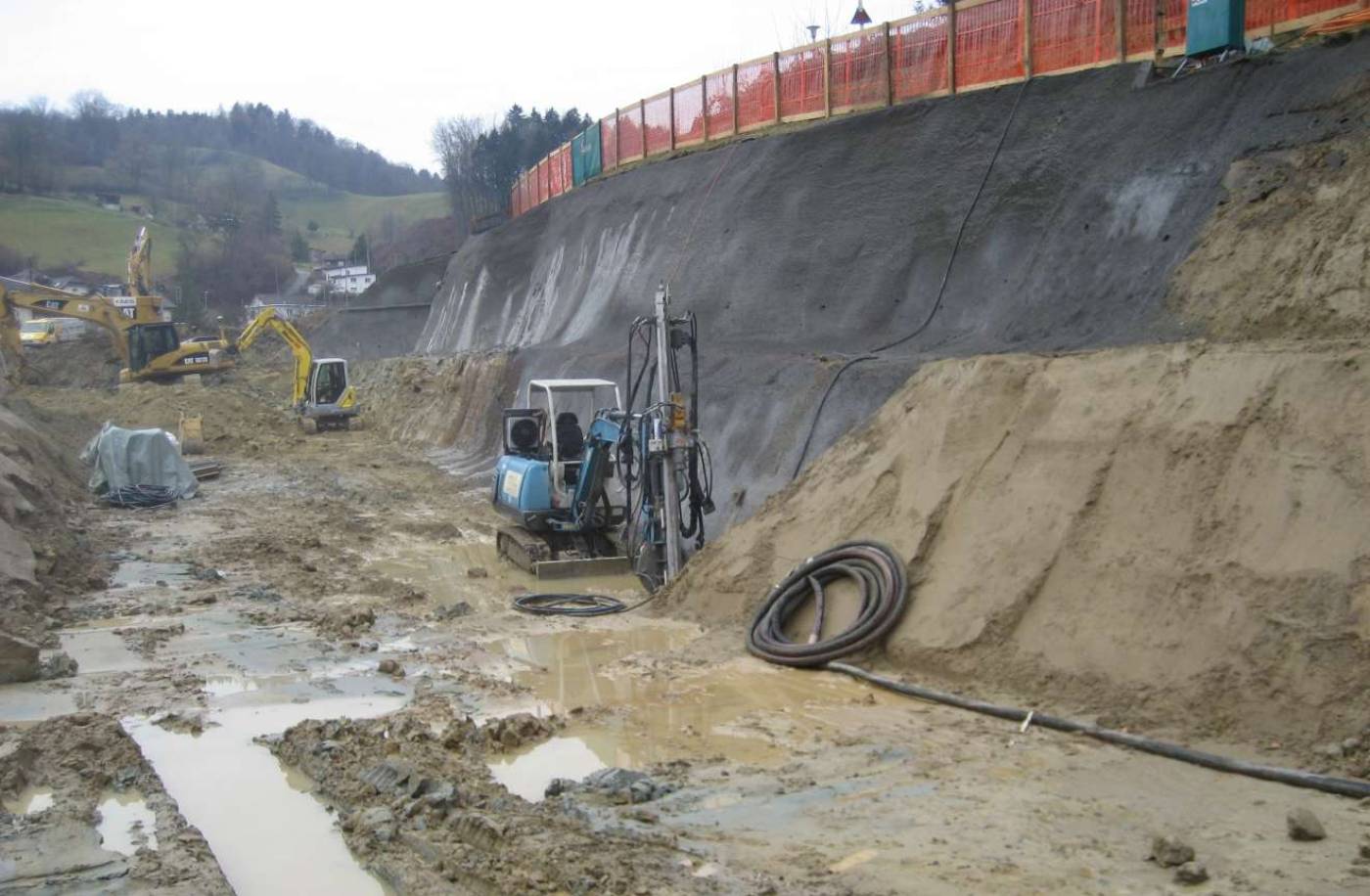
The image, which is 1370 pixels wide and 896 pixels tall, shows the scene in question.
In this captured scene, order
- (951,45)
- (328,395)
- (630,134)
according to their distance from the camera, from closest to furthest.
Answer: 1. (951,45)
2. (630,134)
3. (328,395)

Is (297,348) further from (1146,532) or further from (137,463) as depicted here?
(1146,532)

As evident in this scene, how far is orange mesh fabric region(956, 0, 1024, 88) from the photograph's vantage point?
19656 mm

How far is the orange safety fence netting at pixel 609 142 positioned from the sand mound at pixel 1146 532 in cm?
2316

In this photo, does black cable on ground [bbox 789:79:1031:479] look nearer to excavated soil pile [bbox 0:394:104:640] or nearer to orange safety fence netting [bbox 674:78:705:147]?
excavated soil pile [bbox 0:394:104:640]

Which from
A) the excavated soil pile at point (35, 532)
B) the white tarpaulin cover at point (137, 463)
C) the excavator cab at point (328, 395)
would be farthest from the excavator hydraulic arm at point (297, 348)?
the white tarpaulin cover at point (137, 463)

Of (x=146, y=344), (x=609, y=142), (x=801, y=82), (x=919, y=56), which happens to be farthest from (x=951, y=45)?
(x=146, y=344)

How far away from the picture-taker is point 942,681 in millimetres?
9570

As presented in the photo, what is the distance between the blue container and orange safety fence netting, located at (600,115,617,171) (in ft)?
63.7

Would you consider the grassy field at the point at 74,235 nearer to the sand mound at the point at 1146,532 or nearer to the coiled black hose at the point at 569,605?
the coiled black hose at the point at 569,605

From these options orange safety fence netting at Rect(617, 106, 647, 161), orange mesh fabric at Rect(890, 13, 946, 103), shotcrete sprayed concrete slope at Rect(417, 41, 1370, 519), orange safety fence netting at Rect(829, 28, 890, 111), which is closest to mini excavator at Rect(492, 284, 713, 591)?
shotcrete sprayed concrete slope at Rect(417, 41, 1370, 519)

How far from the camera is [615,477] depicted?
1575 cm

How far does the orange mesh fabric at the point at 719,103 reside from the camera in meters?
27.1

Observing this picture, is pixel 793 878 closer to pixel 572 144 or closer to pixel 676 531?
pixel 676 531

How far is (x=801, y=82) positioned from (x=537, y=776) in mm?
19617
